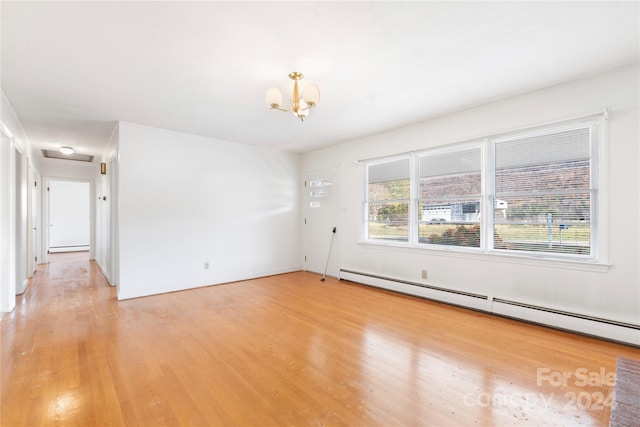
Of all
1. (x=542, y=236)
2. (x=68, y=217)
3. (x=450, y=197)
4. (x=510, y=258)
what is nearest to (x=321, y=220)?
(x=450, y=197)

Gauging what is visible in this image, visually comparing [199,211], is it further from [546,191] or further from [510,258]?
[546,191]

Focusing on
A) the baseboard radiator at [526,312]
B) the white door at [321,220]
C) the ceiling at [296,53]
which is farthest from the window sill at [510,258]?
the ceiling at [296,53]

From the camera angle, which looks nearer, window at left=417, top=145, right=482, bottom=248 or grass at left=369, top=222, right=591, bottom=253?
grass at left=369, top=222, right=591, bottom=253

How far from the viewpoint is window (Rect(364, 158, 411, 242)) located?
462 centimetres

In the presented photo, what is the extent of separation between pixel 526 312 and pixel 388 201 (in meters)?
2.41

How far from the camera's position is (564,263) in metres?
3.02

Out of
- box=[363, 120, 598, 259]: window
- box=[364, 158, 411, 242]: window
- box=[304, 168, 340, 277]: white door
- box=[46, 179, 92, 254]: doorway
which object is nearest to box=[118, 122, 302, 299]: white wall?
box=[304, 168, 340, 277]: white door

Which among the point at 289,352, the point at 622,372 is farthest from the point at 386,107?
the point at 622,372

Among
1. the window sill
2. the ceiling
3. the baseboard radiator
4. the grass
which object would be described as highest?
the ceiling

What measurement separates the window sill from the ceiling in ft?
6.20

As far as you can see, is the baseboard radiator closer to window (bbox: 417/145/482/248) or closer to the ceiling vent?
window (bbox: 417/145/482/248)

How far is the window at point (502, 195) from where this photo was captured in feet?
9.89

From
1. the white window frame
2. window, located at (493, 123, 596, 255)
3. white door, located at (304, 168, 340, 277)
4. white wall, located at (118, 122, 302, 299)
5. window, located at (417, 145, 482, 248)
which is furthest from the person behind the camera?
white door, located at (304, 168, 340, 277)

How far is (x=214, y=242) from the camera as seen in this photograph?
5.10 m
